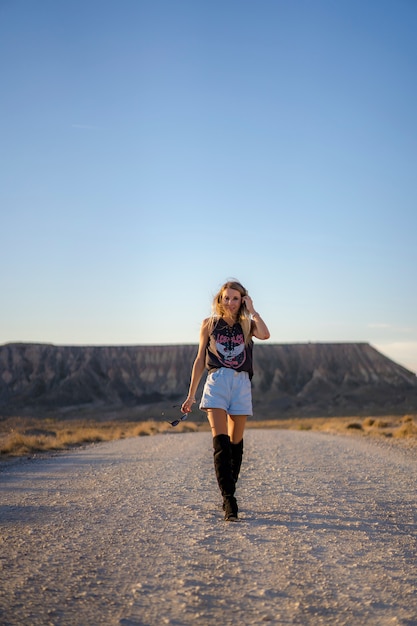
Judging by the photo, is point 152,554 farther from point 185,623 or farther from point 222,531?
point 185,623

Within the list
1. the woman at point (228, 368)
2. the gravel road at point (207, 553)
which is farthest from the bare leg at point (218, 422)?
the gravel road at point (207, 553)

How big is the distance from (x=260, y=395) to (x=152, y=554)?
296 feet

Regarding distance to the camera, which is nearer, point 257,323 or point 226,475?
point 226,475

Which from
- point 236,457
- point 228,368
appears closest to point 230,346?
point 228,368

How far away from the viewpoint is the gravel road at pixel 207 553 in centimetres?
348

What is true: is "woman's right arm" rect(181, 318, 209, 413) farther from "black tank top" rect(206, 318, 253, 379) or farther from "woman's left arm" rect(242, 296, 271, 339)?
"woman's left arm" rect(242, 296, 271, 339)

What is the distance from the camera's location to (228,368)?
672 centimetres

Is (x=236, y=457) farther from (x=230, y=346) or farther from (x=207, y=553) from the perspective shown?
(x=207, y=553)

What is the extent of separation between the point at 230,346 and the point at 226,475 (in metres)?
1.16

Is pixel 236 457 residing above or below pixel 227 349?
below

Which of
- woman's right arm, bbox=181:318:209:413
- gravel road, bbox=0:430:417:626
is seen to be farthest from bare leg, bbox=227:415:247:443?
gravel road, bbox=0:430:417:626

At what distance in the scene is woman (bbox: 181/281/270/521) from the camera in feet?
21.7

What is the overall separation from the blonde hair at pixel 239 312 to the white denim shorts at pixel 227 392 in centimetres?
39

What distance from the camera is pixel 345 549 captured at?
16.1 ft
